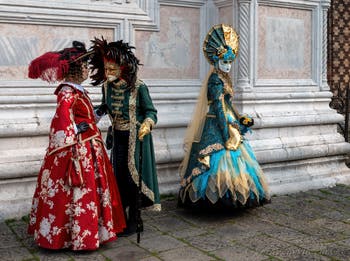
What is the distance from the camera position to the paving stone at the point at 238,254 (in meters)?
3.98

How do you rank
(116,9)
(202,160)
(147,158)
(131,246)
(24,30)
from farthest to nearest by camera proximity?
(116,9), (24,30), (202,160), (147,158), (131,246)

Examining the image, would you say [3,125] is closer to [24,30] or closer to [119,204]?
[24,30]

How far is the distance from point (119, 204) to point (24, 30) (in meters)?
2.31

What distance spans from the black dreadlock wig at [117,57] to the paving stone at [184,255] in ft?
4.79

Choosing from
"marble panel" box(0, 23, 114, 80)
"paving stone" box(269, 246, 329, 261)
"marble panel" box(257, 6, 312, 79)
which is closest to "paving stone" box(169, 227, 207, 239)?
"paving stone" box(269, 246, 329, 261)

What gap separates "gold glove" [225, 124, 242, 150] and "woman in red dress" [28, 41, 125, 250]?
1.45m

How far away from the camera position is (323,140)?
6.82 meters

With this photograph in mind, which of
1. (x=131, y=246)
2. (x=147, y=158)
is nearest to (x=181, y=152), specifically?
(x=147, y=158)

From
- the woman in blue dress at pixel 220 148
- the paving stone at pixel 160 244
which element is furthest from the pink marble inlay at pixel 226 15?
the paving stone at pixel 160 244

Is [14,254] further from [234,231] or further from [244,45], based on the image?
[244,45]

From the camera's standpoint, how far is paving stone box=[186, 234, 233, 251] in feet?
13.9

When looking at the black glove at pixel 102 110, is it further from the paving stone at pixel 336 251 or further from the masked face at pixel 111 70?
the paving stone at pixel 336 251

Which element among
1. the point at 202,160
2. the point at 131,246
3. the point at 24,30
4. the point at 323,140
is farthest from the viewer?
the point at 323,140

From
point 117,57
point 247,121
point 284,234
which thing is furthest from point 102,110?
point 284,234
